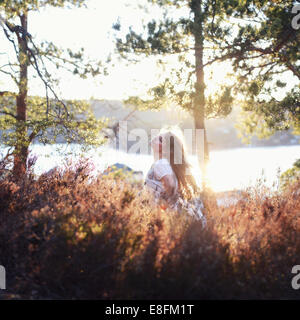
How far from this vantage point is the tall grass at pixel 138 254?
3.55m

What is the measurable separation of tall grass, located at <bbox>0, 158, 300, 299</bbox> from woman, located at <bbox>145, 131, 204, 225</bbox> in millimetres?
533

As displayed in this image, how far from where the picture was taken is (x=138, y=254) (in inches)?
142

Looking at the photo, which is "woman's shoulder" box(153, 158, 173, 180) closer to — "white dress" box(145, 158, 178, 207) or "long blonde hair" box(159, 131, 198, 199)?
"white dress" box(145, 158, 178, 207)

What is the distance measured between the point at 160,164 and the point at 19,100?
906 cm

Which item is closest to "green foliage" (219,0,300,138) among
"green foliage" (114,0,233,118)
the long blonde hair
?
"green foliage" (114,0,233,118)

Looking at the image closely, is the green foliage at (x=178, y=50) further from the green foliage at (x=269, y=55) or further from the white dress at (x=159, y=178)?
the white dress at (x=159, y=178)

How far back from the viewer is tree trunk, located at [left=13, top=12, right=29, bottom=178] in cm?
633

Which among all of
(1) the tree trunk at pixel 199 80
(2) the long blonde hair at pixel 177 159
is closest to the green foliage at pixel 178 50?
(1) the tree trunk at pixel 199 80

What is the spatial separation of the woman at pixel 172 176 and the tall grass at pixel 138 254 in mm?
533

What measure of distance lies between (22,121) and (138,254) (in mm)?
6326

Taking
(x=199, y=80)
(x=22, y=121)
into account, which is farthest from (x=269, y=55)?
(x=22, y=121)

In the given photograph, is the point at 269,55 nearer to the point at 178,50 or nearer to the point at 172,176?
the point at 178,50

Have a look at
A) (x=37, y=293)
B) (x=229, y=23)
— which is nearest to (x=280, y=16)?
(x=229, y=23)
